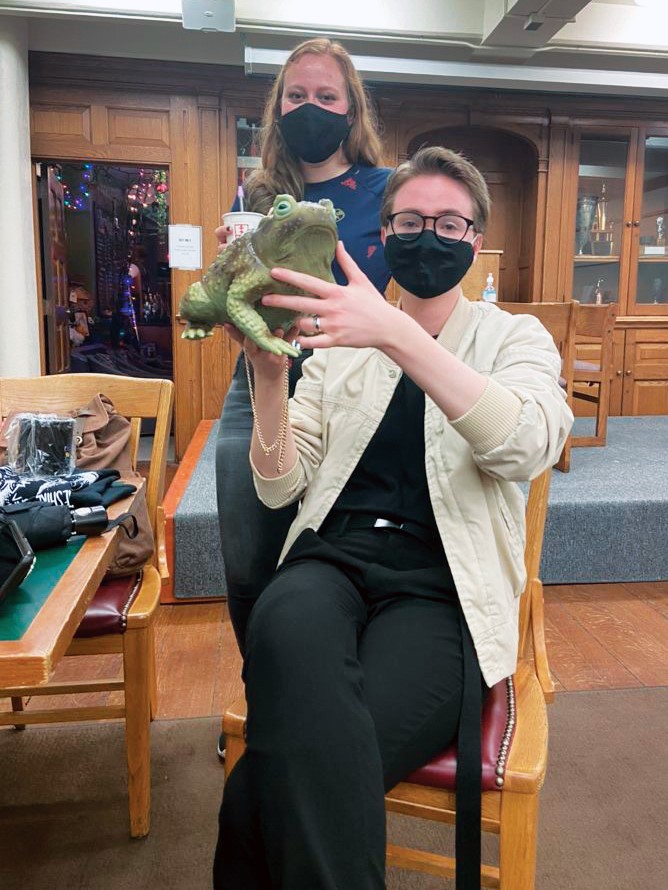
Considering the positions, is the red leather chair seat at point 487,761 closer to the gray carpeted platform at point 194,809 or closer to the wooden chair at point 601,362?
the gray carpeted platform at point 194,809

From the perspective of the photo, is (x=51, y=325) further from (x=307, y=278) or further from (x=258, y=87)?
(x=307, y=278)

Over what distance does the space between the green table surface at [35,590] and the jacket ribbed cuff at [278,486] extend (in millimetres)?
280

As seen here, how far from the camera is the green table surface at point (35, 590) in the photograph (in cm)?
78

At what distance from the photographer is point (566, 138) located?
16.3 ft

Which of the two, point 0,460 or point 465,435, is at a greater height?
point 465,435

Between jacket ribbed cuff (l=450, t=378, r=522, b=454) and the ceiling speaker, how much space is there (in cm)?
352

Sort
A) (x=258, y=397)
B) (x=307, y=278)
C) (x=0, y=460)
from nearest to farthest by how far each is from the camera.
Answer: (x=307, y=278), (x=258, y=397), (x=0, y=460)

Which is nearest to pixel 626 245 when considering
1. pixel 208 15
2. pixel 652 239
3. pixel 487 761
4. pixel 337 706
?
pixel 652 239

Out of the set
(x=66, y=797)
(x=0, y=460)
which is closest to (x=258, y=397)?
(x=0, y=460)

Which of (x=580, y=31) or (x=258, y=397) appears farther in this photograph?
(x=580, y=31)

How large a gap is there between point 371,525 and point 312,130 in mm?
685

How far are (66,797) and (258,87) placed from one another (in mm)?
4227

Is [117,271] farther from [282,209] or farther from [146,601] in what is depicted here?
[282,209]

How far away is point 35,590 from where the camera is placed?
2.89ft
